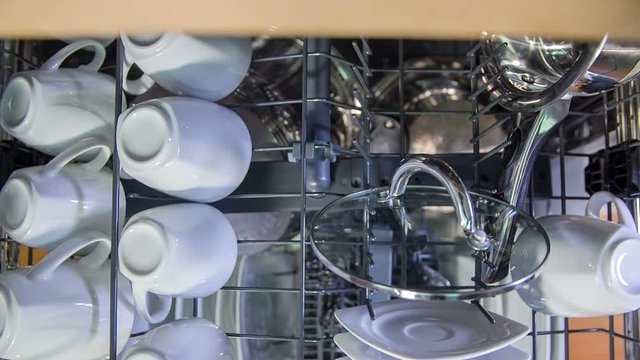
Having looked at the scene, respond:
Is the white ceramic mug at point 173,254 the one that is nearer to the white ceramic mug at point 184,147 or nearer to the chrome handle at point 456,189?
the white ceramic mug at point 184,147

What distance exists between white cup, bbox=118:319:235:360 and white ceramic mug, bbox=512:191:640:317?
0.96 ft

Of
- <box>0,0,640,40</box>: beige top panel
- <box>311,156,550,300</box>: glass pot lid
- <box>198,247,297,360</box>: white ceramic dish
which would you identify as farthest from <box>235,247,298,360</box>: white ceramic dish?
<box>0,0,640,40</box>: beige top panel

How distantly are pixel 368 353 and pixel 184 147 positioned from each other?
239 mm

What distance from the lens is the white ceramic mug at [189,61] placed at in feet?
1.66

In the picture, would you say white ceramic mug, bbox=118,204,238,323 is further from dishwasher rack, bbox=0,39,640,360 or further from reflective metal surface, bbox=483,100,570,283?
reflective metal surface, bbox=483,100,570,283

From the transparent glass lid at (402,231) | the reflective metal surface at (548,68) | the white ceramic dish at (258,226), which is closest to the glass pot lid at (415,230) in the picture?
the transparent glass lid at (402,231)

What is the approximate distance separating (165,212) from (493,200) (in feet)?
1.03

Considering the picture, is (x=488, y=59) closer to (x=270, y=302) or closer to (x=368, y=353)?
(x=368, y=353)

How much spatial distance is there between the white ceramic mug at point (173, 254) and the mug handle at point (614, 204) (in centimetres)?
37

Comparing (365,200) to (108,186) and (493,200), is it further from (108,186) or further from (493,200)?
(108,186)

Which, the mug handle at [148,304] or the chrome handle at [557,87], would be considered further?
the mug handle at [148,304]

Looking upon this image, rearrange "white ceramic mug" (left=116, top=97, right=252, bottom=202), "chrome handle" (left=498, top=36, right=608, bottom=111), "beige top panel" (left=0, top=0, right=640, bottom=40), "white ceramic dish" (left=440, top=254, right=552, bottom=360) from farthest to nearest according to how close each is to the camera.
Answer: "white ceramic dish" (left=440, top=254, right=552, bottom=360), "white ceramic mug" (left=116, top=97, right=252, bottom=202), "chrome handle" (left=498, top=36, right=608, bottom=111), "beige top panel" (left=0, top=0, right=640, bottom=40)

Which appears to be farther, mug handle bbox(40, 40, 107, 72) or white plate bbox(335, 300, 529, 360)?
mug handle bbox(40, 40, 107, 72)

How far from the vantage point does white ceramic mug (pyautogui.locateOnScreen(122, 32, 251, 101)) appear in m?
0.51
